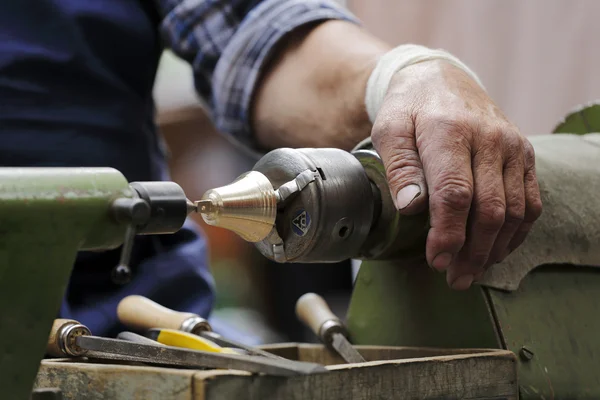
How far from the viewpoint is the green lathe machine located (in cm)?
48

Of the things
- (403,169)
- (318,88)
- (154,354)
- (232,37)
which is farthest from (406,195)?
(232,37)

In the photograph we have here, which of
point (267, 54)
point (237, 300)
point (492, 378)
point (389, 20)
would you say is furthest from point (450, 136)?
point (237, 300)

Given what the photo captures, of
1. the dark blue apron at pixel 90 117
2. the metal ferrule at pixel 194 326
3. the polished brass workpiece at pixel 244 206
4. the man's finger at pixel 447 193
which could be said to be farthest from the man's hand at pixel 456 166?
the dark blue apron at pixel 90 117

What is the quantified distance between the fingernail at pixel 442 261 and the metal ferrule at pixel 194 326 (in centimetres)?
22

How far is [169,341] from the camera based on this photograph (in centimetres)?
65

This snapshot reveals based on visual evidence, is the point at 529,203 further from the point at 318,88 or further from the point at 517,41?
the point at 517,41

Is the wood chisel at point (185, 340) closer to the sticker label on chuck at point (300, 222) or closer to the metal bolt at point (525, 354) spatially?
the sticker label on chuck at point (300, 222)

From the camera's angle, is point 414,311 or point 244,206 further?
point 414,311

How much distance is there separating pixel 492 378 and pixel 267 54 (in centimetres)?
60

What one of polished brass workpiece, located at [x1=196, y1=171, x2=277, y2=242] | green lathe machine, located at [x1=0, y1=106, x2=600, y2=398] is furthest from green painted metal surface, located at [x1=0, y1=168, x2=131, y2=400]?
polished brass workpiece, located at [x1=196, y1=171, x2=277, y2=242]

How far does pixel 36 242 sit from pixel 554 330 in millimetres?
477

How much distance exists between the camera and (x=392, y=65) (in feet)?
2.76

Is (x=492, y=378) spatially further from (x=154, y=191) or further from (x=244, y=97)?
(x=244, y=97)

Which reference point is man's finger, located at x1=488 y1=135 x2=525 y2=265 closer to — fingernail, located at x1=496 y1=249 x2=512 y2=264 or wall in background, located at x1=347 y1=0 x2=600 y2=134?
fingernail, located at x1=496 y1=249 x2=512 y2=264
